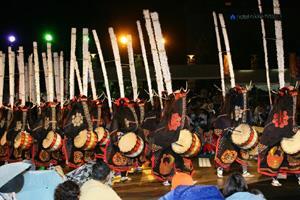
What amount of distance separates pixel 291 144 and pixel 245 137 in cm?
85

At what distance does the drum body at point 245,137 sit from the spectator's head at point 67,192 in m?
5.69

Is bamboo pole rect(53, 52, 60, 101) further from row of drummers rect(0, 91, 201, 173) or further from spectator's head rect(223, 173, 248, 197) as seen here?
spectator's head rect(223, 173, 248, 197)

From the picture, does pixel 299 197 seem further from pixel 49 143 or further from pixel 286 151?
pixel 49 143

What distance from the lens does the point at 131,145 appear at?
9188 mm

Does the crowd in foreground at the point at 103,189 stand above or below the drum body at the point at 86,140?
below

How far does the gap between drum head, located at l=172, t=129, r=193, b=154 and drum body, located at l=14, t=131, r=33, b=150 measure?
12.5 feet

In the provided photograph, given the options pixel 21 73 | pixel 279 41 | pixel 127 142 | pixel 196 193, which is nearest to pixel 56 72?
pixel 21 73

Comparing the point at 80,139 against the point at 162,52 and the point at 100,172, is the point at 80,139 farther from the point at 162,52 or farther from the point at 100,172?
the point at 100,172

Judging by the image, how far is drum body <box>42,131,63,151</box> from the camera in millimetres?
10656

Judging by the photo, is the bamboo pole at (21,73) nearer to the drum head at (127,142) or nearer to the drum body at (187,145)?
the drum head at (127,142)

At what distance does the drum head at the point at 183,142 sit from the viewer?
8.50 metres

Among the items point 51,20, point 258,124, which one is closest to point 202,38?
point 51,20

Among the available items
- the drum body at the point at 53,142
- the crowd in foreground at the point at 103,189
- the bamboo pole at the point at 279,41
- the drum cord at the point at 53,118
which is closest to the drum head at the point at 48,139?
the drum body at the point at 53,142

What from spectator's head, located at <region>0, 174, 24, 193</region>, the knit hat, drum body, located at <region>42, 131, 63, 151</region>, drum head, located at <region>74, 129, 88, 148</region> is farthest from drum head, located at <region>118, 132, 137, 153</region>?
the knit hat
